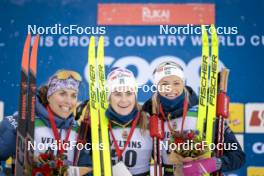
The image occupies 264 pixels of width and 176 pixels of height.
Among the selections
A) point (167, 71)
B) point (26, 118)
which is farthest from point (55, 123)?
point (167, 71)

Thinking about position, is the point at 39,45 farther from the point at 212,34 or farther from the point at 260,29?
the point at 260,29

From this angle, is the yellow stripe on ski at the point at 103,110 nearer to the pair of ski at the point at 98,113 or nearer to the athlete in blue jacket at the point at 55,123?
the pair of ski at the point at 98,113

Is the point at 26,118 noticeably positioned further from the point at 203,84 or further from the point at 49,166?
the point at 203,84

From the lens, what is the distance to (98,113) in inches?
119

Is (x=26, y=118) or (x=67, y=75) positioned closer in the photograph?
(x=26, y=118)

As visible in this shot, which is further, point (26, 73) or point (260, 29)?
point (260, 29)

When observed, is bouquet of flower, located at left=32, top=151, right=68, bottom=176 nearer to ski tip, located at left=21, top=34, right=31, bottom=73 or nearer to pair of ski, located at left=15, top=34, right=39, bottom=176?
pair of ski, located at left=15, top=34, right=39, bottom=176

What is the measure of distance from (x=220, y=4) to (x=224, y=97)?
26.6 inches

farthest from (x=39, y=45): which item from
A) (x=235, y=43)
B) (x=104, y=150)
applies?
(x=235, y=43)

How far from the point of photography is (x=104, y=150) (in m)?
2.99

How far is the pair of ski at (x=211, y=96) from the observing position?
3.02 metres

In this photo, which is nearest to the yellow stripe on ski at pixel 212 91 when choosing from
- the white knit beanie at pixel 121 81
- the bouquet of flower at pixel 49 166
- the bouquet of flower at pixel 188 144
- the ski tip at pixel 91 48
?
the bouquet of flower at pixel 188 144

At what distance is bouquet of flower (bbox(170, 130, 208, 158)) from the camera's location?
2.87 m

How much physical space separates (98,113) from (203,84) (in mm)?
724
